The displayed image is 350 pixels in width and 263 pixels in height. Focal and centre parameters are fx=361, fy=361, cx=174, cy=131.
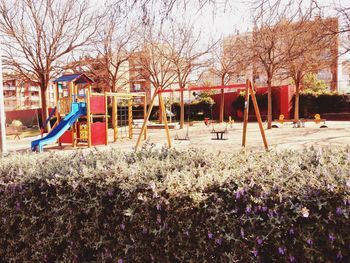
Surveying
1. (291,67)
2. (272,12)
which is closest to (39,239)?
(272,12)

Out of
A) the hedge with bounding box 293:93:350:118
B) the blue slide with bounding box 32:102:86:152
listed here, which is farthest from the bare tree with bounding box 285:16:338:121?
the blue slide with bounding box 32:102:86:152

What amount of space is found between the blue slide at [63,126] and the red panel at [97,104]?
0.38m

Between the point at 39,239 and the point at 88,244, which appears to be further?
the point at 39,239

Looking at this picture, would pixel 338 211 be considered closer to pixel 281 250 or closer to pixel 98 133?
pixel 281 250

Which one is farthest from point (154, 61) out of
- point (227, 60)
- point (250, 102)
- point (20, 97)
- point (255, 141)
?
point (20, 97)

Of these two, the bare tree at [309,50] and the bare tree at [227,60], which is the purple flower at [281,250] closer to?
the bare tree at [309,50]

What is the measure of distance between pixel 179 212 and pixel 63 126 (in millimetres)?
12858

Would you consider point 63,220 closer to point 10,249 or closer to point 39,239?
point 39,239

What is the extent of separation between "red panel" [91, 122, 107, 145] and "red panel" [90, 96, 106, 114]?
587mm

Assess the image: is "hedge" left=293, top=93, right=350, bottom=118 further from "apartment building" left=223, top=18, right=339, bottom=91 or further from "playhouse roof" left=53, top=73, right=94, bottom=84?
"playhouse roof" left=53, top=73, right=94, bottom=84

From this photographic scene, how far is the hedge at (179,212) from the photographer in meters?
2.01

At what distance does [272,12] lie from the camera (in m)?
5.82

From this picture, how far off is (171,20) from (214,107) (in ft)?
108

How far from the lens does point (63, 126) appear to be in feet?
47.0
